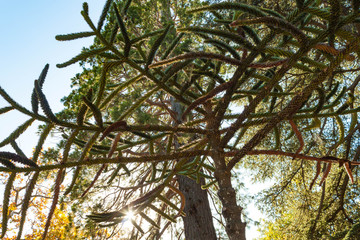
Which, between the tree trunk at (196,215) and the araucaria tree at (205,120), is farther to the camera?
the tree trunk at (196,215)

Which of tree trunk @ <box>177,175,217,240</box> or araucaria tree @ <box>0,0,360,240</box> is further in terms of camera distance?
tree trunk @ <box>177,175,217,240</box>

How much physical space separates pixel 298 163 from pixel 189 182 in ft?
5.79

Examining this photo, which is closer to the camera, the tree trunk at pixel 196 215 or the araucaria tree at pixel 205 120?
the araucaria tree at pixel 205 120

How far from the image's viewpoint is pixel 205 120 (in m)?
1.18

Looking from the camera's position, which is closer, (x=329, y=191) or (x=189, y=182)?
(x=329, y=191)

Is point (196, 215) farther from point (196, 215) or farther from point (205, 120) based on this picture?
point (205, 120)

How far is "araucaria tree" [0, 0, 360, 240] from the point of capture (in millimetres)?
880

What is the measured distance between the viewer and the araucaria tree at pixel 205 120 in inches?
34.7

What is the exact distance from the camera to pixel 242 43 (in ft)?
2.94

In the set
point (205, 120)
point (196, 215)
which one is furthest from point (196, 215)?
point (205, 120)

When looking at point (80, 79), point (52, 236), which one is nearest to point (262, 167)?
point (80, 79)

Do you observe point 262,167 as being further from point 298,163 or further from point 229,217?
point 229,217

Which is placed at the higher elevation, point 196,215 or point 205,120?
point 196,215

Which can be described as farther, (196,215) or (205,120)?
(196,215)
